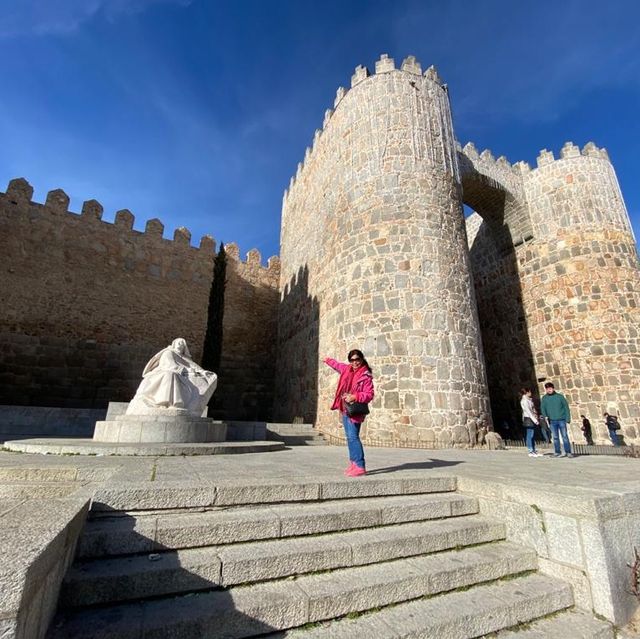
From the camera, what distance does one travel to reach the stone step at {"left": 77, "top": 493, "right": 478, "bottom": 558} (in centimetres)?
223

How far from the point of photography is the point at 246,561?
2197 mm

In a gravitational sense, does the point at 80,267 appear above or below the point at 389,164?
below

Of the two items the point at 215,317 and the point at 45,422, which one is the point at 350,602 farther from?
the point at 215,317

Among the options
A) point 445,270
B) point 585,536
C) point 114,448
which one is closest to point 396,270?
point 445,270

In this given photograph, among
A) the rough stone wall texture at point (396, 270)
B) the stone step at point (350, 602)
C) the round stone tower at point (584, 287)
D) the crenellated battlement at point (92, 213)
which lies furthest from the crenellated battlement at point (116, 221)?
the stone step at point (350, 602)

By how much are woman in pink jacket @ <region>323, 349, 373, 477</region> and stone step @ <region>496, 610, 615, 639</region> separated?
1.74m

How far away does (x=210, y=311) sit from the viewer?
16.3m

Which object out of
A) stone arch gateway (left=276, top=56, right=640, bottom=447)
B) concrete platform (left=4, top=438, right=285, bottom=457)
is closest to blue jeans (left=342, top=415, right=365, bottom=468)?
concrete platform (left=4, top=438, right=285, bottom=457)

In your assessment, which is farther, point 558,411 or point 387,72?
point 387,72

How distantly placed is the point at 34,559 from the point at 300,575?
1534 mm

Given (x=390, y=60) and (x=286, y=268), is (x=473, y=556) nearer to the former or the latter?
(x=390, y=60)

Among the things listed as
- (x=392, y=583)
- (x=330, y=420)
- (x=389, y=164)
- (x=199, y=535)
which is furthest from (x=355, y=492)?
(x=389, y=164)

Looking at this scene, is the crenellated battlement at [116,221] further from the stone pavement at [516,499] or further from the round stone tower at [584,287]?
the stone pavement at [516,499]

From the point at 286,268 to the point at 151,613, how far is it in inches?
647
